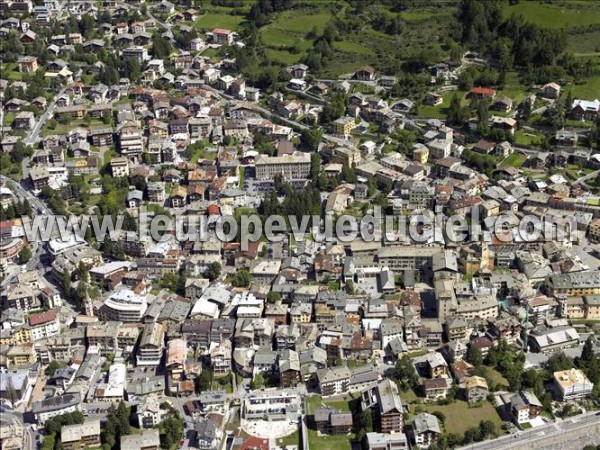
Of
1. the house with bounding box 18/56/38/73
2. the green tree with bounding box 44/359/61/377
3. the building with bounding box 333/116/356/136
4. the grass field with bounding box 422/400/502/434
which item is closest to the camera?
the grass field with bounding box 422/400/502/434

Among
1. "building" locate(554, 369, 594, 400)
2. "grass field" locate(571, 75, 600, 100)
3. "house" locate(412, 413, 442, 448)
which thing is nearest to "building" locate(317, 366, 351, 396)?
"house" locate(412, 413, 442, 448)

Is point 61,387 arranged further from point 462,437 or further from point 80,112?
point 80,112

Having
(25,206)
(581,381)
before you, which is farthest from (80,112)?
(581,381)

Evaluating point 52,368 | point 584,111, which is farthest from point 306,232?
point 584,111

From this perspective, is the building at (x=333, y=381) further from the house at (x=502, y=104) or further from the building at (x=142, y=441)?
the house at (x=502, y=104)

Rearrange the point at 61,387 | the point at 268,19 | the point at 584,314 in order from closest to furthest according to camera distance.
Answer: the point at 61,387 < the point at 584,314 < the point at 268,19

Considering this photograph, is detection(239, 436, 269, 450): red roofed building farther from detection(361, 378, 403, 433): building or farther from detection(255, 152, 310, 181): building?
detection(255, 152, 310, 181): building
